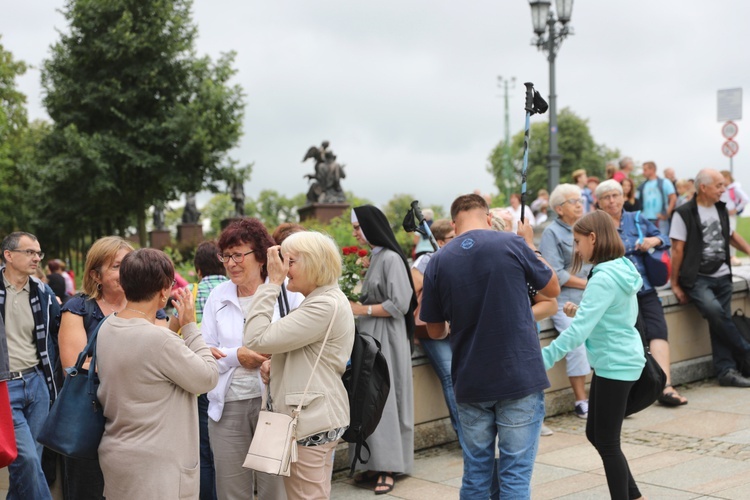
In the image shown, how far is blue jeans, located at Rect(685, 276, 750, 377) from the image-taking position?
9.23 meters

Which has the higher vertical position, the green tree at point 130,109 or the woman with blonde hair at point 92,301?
the green tree at point 130,109

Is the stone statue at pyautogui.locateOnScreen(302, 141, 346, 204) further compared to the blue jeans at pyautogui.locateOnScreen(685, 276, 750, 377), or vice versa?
the stone statue at pyautogui.locateOnScreen(302, 141, 346, 204)

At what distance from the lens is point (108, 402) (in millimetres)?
3861

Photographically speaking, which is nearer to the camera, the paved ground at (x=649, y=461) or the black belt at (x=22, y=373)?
the black belt at (x=22, y=373)

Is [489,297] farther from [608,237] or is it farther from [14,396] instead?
[14,396]

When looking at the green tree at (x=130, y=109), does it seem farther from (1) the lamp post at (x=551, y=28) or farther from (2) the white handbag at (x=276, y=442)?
(2) the white handbag at (x=276, y=442)

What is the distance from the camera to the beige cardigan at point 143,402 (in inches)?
150

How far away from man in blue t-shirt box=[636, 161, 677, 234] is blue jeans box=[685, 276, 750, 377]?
5613 millimetres

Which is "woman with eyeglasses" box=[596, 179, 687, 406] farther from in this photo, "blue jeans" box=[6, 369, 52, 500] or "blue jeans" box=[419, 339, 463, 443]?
"blue jeans" box=[6, 369, 52, 500]

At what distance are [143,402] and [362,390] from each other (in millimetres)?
1236

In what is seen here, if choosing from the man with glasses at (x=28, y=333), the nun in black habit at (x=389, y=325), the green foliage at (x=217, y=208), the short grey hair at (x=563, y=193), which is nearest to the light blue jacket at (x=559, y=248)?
the short grey hair at (x=563, y=193)

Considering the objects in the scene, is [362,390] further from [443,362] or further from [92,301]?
[443,362]

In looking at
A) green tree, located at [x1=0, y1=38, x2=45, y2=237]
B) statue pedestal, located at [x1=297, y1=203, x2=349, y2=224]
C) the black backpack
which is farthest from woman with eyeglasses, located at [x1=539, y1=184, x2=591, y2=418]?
green tree, located at [x1=0, y1=38, x2=45, y2=237]

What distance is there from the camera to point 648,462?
6664 mm
